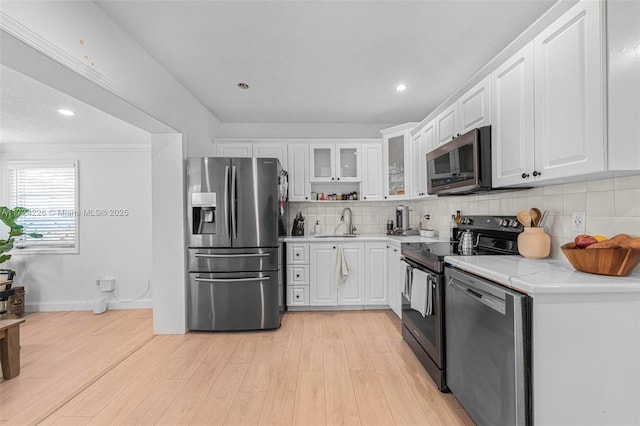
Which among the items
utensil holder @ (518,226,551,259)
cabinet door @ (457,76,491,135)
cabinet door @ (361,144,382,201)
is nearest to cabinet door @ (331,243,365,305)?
cabinet door @ (361,144,382,201)

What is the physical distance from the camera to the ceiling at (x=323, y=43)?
5.98ft

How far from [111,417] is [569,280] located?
272cm

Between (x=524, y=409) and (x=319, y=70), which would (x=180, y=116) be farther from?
(x=524, y=409)

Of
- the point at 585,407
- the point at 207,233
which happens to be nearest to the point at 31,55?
the point at 207,233

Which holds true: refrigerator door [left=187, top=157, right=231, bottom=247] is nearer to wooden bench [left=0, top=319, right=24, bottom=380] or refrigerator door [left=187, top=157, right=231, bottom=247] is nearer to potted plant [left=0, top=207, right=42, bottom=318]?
wooden bench [left=0, top=319, right=24, bottom=380]

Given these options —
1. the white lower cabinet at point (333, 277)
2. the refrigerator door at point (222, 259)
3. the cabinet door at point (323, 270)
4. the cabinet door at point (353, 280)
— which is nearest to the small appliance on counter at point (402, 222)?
A: the white lower cabinet at point (333, 277)

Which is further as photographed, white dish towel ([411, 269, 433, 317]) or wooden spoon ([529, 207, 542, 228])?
white dish towel ([411, 269, 433, 317])

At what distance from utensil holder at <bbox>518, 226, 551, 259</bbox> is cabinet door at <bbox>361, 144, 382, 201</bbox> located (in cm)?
222

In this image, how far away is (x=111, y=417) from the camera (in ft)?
5.87

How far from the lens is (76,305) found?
154 inches

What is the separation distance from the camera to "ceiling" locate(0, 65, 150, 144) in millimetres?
2441

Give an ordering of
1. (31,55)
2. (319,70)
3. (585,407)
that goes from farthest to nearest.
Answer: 1. (319,70)
2. (31,55)
3. (585,407)

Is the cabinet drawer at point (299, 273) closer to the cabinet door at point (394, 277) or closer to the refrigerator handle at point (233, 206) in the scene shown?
the refrigerator handle at point (233, 206)

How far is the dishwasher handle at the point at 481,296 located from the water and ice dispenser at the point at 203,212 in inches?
95.2
